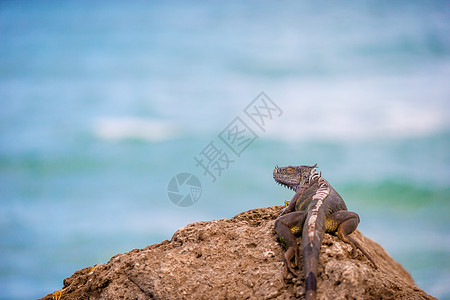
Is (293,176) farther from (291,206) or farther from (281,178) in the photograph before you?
(291,206)

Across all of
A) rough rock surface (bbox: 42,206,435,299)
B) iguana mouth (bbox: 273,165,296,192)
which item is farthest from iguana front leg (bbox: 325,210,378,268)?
iguana mouth (bbox: 273,165,296,192)

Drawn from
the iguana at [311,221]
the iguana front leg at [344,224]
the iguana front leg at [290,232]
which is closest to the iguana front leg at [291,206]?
the iguana at [311,221]

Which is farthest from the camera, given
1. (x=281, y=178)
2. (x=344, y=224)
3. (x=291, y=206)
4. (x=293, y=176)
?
(x=281, y=178)

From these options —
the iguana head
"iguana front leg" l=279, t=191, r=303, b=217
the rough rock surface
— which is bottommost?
the rough rock surface

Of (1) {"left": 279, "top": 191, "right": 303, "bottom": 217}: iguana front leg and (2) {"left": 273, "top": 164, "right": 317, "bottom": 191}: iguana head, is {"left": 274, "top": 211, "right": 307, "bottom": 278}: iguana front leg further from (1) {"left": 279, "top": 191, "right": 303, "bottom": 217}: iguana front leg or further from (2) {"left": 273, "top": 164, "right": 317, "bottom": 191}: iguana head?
(2) {"left": 273, "top": 164, "right": 317, "bottom": 191}: iguana head

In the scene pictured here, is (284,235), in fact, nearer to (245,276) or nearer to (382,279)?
(245,276)

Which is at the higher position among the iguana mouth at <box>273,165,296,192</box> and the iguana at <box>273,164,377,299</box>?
the iguana mouth at <box>273,165,296,192</box>

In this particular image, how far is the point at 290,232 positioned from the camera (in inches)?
292

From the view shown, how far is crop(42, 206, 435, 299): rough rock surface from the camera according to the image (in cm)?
647

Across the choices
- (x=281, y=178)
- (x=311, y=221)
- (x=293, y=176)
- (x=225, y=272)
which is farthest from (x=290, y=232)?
(x=281, y=178)

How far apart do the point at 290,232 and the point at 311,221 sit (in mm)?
387

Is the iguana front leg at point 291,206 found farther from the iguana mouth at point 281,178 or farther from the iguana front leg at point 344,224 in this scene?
the iguana front leg at point 344,224

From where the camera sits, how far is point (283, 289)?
667 cm

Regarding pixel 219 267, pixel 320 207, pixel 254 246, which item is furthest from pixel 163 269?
pixel 320 207
